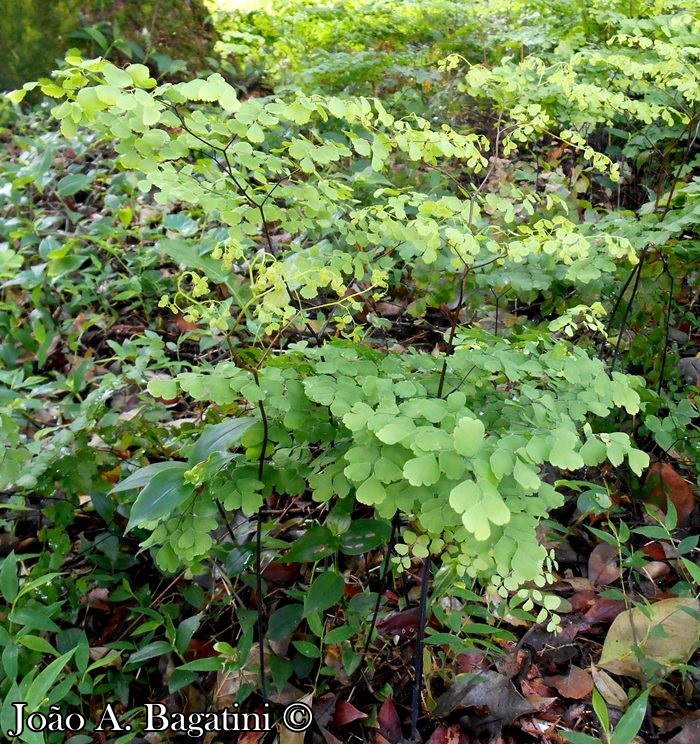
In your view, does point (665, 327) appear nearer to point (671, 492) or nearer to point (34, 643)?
point (671, 492)

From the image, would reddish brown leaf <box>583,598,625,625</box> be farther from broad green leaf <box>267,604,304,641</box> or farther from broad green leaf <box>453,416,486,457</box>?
broad green leaf <box>453,416,486,457</box>

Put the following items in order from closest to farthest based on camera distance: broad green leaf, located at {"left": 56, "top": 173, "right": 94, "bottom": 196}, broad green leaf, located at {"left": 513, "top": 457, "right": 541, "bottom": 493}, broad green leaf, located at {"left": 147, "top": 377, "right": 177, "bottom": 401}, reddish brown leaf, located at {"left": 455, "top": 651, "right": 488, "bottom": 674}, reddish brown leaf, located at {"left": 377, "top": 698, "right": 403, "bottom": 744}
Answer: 1. broad green leaf, located at {"left": 513, "top": 457, "right": 541, "bottom": 493}
2. broad green leaf, located at {"left": 147, "top": 377, "right": 177, "bottom": 401}
3. reddish brown leaf, located at {"left": 377, "top": 698, "right": 403, "bottom": 744}
4. reddish brown leaf, located at {"left": 455, "top": 651, "right": 488, "bottom": 674}
5. broad green leaf, located at {"left": 56, "top": 173, "right": 94, "bottom": 196}

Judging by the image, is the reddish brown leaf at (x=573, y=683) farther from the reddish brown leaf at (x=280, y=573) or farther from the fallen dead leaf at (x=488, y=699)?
the reddish brown leaf at (x=280, y=573)

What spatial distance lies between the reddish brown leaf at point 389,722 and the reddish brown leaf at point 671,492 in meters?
0.97

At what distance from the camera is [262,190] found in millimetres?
1283

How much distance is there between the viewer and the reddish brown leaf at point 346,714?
58.3 inches

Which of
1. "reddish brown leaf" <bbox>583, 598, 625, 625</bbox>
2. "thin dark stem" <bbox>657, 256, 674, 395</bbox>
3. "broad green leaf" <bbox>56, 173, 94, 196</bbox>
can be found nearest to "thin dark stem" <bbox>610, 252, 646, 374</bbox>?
"thin dark stem" <bbox>657, 256, 674, 395</bbox>

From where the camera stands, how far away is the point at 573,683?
1.55 m

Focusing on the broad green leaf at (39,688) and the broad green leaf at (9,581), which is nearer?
the broad green leaf at (39,688)

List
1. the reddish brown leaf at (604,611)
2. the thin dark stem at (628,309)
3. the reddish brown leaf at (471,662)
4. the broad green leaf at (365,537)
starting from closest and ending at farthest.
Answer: the broad green leaf at (365,537) < the reddish brown leaf at (471,662) < the reddish brown leaf at (604,611) < the thin dark stem at (628,309)

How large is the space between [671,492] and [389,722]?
41.2 inches

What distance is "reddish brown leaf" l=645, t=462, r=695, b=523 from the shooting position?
1.91 metres

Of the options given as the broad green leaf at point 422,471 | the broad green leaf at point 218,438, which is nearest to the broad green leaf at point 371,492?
the broad green leaf at point 422,471

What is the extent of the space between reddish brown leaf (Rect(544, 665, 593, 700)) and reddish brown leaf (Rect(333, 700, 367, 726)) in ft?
1.51
